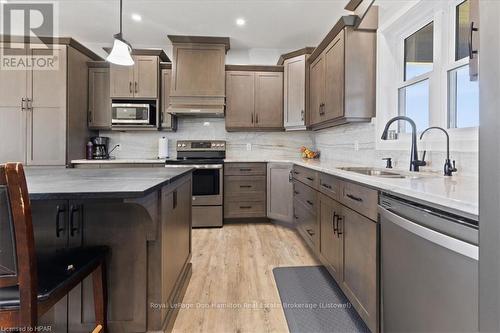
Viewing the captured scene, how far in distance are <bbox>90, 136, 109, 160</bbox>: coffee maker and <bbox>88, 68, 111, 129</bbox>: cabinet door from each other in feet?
0.71

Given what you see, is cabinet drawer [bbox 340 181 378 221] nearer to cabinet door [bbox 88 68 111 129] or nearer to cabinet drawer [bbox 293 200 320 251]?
cabinet drawer [bbox 293 200 320 251]

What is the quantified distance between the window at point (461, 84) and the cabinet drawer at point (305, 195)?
119cm

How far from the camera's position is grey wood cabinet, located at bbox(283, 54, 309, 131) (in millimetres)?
3820

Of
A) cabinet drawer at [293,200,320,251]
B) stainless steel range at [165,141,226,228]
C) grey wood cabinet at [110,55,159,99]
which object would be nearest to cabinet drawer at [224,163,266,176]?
stainless steel range at [165,141,226,228]

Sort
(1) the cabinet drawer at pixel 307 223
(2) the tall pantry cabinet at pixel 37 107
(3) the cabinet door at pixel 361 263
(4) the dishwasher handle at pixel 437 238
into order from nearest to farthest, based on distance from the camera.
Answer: (4) the dishwasher handle at pixel 437 238 → (3) the cabinet door at pixel 361 263 → (1) the cabinet drawer at pixel 307 223 → (2) the tall pantry cabinet at pixel 37 107

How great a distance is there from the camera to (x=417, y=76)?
2.24 meters

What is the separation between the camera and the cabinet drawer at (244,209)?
3895 millimetres

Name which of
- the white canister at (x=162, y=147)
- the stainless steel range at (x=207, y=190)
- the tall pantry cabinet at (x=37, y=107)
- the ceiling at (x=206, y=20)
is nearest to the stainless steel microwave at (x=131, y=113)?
the white canister at (x=162, y=147)

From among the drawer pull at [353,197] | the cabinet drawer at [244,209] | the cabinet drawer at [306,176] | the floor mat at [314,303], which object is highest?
the cabinet drawer at [306,176]

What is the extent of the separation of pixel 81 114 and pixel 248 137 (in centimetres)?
248

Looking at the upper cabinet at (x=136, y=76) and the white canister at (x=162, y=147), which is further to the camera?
the white canister at (x=162, y=147)

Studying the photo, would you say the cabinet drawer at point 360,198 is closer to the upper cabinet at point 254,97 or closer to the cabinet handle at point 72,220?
the cabinet handle at point 72,220

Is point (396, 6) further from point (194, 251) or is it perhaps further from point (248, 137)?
point (194, 251)

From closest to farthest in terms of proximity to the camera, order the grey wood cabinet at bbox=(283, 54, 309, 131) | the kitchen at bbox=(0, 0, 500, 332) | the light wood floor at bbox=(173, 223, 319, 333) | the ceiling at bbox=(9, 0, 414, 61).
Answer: the kitchen at bbox=(0, 0, 500, 332)
the light wood floor at bbox=(173, 223, 319, 333)
the ceiling at bbox=(9, 0, 414, 61)
the grey wood cabinet at bbox=(283, 54, 309, 131)
